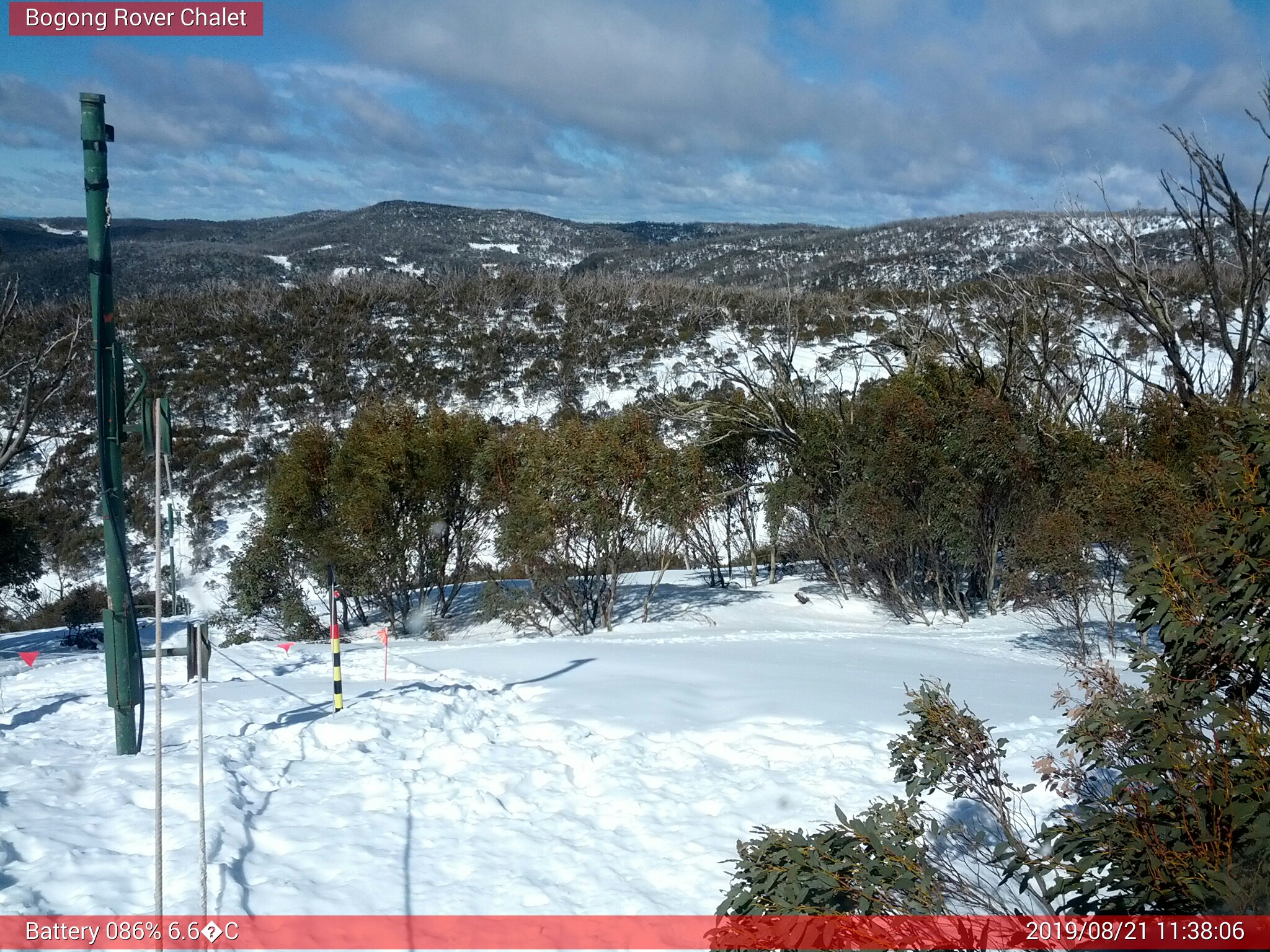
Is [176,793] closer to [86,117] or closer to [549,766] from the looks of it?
[549,766]

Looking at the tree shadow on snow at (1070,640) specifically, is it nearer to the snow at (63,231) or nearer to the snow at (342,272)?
the snow at (342,272)

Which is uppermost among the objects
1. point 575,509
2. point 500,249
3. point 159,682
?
point 500,249

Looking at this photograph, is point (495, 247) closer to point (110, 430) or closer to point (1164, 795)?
point (110, 430)

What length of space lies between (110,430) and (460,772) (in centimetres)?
326

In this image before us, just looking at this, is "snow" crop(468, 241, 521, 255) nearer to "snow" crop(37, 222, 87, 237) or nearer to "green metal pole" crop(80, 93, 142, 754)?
"snow" crop(37, 222, 87, 237)

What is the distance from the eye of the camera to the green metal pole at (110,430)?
566 centimetres

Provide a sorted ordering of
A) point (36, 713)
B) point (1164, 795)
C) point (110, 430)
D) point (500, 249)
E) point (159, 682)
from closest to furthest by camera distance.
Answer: point (1164, 795)
point (159, 682)
point (110, 430)
point (36, 713)
point (500, 249)

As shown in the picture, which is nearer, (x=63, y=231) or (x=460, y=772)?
(x=460, y=772)

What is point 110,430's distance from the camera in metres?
5.85

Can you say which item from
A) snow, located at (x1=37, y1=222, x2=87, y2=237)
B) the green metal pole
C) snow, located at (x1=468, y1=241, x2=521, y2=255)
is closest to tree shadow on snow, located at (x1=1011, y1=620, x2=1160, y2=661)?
the green metal pole

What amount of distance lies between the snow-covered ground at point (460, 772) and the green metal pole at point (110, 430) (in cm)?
53
